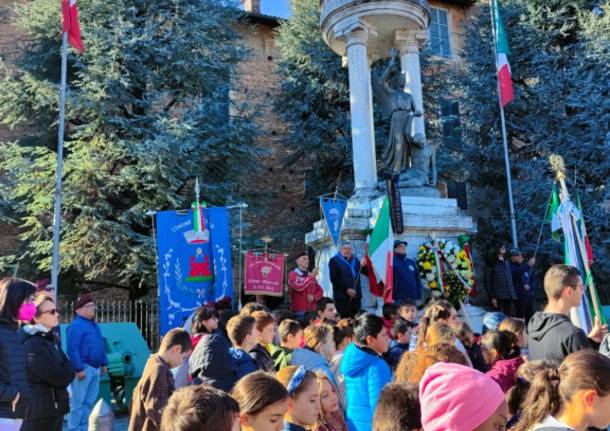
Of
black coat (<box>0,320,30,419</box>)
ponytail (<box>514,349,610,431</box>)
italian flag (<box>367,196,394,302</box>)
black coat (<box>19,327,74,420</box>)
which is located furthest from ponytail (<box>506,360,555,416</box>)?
italian flag (<box>367,196,394,302</box>)

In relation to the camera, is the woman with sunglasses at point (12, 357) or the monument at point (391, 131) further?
the monument at point (391, 131)

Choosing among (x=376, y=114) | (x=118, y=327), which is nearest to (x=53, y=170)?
(x=118, y=327)

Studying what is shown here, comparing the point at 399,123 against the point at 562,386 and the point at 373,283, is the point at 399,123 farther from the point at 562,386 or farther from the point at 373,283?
the point at 562,386

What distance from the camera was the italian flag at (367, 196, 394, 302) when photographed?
9117 mm

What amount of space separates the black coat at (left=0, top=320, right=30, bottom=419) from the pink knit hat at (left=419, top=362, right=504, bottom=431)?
8.66 feet

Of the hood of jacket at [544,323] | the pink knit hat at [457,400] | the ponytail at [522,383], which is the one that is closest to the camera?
the pink knit hat at [457,400]

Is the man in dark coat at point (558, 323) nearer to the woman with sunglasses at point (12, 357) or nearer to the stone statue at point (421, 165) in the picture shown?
the woman with sunglasses at point (12, 357)

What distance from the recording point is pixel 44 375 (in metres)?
4.54

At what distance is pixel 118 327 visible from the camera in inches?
373

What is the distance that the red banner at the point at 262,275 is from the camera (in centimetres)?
989

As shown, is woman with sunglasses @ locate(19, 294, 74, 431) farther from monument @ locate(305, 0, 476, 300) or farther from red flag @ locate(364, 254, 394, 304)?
monument @ locate(305, 0, 476, 300)

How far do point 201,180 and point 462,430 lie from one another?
44.8 ft

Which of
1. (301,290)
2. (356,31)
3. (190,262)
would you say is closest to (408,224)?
(301,290)

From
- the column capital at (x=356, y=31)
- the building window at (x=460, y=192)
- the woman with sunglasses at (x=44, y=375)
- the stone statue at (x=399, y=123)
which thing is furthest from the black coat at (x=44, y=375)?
the building window at (x=460, y=192)
